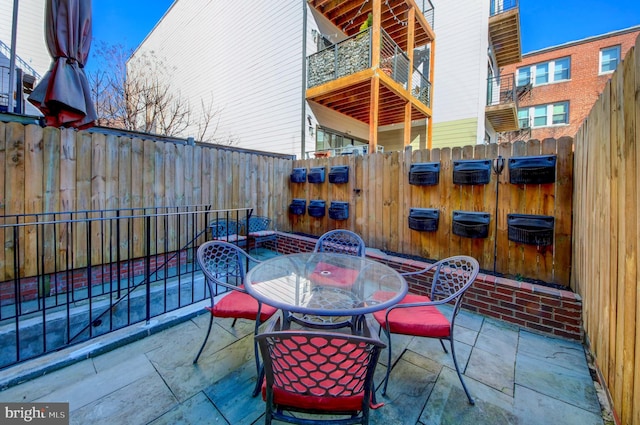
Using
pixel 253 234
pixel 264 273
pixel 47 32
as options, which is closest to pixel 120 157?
pixel 47 32

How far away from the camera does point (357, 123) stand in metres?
9.85

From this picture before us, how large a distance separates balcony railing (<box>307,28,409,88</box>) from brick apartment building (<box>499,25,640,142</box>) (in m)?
8.24

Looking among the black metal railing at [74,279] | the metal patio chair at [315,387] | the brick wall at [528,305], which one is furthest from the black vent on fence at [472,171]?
the metal patio chair at [315,387]

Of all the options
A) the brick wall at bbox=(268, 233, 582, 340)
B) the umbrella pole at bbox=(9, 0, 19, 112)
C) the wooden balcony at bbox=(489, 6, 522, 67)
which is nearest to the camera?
the brick wall at bbox=(268, 233, 582, 340)

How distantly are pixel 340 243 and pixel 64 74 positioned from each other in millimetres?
3887

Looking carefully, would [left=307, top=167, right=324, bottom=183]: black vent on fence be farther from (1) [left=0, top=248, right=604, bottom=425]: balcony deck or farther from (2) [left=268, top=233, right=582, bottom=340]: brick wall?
(1) [left=0, top=248, right=604, bottom=425]: balcony deck

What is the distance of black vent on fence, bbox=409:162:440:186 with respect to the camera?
11.9 ft

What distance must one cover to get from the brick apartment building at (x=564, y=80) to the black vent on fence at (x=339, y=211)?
12297 millimetres

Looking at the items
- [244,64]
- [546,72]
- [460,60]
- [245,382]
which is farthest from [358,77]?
[546,72]

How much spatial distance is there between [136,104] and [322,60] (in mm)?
6550

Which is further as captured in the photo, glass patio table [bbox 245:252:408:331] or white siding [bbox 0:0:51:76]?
→ white siding [bbox 0:0:51:76]

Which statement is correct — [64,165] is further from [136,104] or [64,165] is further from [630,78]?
[136,104]

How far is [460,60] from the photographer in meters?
8.72

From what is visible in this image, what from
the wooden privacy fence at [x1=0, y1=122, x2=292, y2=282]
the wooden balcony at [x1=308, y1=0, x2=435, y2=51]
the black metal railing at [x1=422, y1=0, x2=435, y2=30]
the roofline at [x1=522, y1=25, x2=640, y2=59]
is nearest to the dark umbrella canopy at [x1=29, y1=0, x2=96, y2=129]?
the wooden privacy fence at [x1=0, y1=122, x2=292, y2=282]
